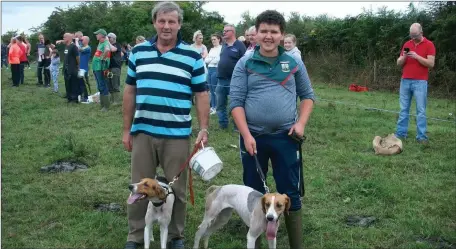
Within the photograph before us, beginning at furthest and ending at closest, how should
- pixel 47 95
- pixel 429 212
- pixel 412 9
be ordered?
pixel 412 9 → pixel 47 95 → pixel 429 212

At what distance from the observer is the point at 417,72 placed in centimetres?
906

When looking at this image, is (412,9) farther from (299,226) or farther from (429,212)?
(299,226)

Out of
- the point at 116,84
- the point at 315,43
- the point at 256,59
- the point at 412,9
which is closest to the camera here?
the point at 256,59

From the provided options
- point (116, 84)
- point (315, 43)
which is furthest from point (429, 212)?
point (315, 43)

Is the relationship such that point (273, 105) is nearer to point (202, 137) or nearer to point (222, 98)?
point (202, 137)

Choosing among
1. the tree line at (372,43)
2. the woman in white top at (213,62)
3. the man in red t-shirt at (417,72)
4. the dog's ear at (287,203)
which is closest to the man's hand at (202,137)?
the dog's ear at (287,203)

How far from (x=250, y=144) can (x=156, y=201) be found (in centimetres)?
92

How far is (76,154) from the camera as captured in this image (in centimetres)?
764

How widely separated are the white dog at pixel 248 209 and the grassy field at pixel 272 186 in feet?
1.16

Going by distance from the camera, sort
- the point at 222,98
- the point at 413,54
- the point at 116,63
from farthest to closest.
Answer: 1. the point at 116,63
2. the point at 222,98
3. the point at 413,54

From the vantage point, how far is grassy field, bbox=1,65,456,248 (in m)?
4.85

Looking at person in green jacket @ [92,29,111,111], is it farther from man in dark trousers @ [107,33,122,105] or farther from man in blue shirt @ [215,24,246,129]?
man in blue shirt @ [215,24,246,129]

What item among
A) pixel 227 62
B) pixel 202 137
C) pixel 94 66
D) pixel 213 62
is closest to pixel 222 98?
pixel 227 62

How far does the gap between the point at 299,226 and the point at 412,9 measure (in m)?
17.0
